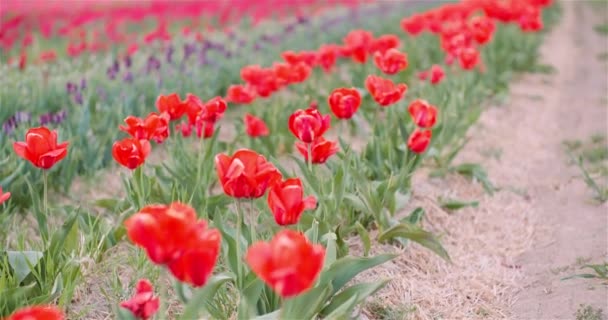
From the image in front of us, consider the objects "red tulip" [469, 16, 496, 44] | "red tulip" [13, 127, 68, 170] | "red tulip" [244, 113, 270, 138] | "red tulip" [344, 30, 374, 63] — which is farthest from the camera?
"red tulip" [469, 16, 496, 44]

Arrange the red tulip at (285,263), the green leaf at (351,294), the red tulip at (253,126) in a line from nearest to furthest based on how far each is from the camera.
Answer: the red tulip at (285,263) → the green leaf at (351,294) → the red tulip at (253,126)

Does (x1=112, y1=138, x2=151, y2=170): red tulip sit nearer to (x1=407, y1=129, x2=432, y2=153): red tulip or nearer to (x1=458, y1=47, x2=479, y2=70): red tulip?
(x1=407, y1=129, x2=432, y2=153): red tulip

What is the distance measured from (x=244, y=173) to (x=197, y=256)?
0.39m

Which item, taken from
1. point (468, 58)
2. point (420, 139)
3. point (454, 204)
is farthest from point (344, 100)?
point (468, 58)

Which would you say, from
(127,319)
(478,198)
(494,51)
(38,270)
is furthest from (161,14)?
(127,319)

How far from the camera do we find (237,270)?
238 centimetres

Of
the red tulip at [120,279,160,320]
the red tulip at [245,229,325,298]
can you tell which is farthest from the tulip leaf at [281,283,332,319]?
the red tulip at [245,229,325,298]

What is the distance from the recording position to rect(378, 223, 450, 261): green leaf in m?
2.95

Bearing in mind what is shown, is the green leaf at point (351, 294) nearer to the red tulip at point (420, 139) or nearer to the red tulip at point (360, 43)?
the red tulip at point (420, 139)

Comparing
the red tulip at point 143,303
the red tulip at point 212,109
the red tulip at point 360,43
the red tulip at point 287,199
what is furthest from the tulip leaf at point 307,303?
the red tulip at point 360,43

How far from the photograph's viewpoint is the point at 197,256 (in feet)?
5.48

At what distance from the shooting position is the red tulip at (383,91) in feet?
10.9

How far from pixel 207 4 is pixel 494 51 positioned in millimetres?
4057

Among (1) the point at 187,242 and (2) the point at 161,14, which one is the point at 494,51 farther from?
(1) the point at 187,242
